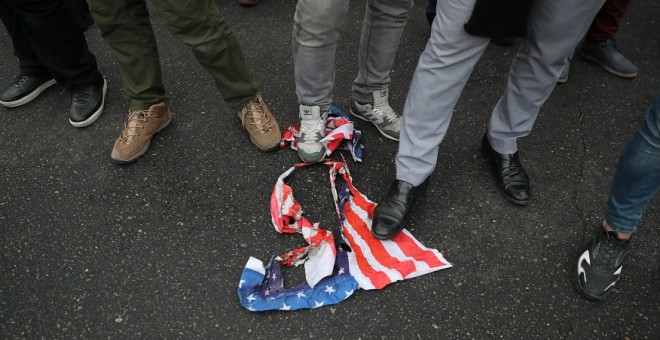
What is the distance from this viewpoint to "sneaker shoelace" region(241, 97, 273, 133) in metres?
2.32

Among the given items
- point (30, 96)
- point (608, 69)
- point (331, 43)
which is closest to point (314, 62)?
point (331, 43)

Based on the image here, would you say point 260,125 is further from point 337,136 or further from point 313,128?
point 337,136

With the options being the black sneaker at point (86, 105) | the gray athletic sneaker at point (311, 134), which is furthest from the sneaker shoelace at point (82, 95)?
the gray athletic sneaker at point (311, 134)

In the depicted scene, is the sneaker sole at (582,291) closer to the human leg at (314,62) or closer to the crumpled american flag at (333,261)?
the crumpled american flag at (333,261)

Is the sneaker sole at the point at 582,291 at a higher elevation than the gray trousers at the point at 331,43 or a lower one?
lower

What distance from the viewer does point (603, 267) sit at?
1.84 meters

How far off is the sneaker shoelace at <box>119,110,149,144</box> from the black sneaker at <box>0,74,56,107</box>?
0.70m

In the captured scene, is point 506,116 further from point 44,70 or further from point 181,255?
point 44,70

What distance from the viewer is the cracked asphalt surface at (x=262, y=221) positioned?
1.77 metres

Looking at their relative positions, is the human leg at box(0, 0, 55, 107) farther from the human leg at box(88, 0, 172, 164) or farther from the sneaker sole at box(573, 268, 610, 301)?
the sneaker sole at box(573, 268, 610, 301)

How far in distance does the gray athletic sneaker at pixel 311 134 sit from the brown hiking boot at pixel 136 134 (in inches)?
27.4

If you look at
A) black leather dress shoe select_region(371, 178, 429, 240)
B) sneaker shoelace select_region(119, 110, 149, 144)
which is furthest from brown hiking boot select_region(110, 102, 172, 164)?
black leather dress shoe select_region(371, 178, 429, 240)

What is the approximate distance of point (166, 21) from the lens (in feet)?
6.22

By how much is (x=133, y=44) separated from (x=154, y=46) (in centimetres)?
10
